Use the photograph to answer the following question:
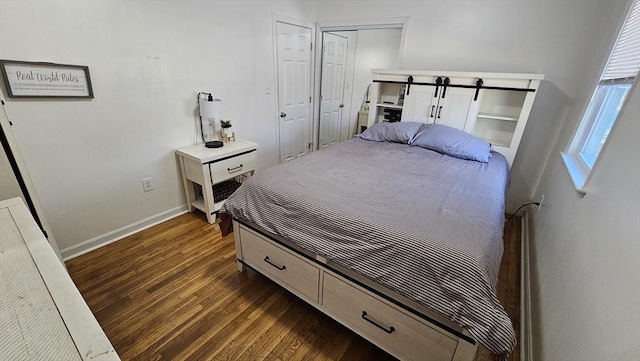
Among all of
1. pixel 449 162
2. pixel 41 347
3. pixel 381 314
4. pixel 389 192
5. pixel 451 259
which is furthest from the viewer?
pixel 449 162

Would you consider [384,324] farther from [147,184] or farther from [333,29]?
[333,29]

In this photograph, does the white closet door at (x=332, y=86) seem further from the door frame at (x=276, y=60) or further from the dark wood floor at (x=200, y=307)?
the dark wood floor at (x=200, y=307)

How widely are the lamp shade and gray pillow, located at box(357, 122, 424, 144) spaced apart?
1.50 m

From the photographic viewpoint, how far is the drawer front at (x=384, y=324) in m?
1.16

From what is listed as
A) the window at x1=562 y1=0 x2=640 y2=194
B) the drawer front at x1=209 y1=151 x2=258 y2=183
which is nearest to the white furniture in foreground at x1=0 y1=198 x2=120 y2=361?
the drawer front at x1=209 y1=151 x2=258 y2=183

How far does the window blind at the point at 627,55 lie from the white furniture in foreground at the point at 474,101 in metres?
0.48

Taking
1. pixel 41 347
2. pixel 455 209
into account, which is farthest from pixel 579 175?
pixel 41 347

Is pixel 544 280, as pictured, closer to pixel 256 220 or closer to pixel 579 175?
pixel 579 175

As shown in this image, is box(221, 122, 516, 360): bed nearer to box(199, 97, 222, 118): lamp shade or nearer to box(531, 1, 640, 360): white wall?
box(531, 1, 640, 360): white wall

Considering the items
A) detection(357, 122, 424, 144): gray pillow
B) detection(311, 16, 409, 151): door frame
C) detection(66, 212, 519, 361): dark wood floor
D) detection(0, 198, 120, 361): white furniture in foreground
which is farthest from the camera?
detection(311, 16, 409, 151): door frame

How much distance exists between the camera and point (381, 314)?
1.29 m

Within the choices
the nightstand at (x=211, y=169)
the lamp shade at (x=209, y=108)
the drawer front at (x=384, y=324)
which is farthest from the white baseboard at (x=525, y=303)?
the lamp shade at (x=209, y=108)

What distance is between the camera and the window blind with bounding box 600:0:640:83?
1.49 m

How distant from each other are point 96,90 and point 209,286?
1646 millimetres
